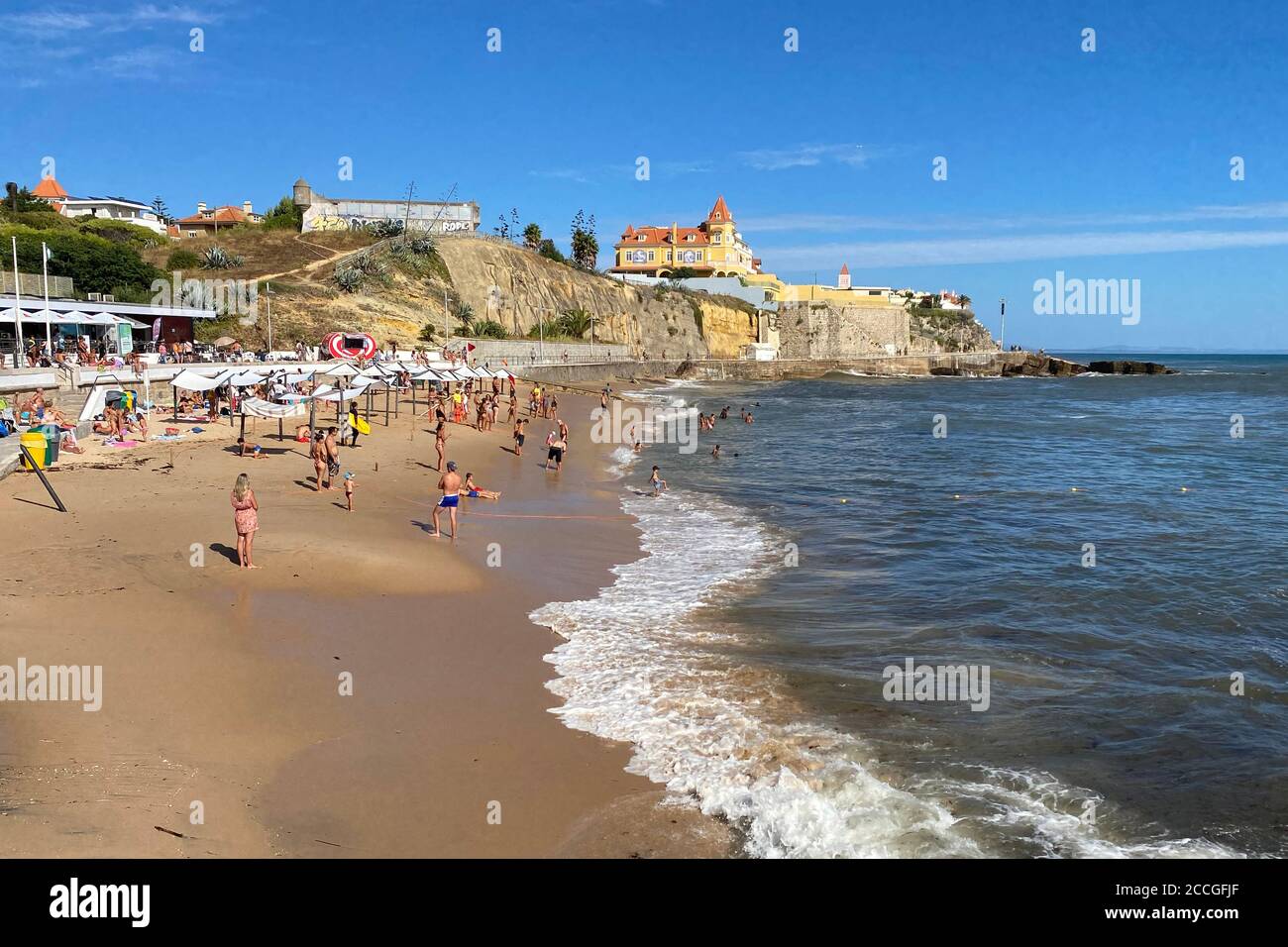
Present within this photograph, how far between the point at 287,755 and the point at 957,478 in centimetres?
2163

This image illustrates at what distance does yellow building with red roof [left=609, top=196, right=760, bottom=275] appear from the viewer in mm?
108625

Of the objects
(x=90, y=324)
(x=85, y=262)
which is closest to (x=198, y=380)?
(x=90, y=324)

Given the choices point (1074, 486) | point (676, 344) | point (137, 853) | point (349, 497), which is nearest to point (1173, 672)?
point (137, 853)

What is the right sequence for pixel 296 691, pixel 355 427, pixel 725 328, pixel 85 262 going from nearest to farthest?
pixel 296 691, pixel 355 427, pixel 85 262, pixel 725 328

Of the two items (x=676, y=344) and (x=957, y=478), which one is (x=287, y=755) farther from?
(x=676, y=344)

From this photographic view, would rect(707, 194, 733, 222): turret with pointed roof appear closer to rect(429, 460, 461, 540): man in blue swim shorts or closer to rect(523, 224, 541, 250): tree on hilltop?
rect(523, 224, 541, 250): tree on hilltop

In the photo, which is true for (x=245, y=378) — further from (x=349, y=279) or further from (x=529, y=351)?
(x=349, y=279)

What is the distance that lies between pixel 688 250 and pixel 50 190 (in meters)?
68.1

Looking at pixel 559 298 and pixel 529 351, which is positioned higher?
pixel 559 298

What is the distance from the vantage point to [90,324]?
3269cm

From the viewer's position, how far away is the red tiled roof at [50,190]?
83.4m

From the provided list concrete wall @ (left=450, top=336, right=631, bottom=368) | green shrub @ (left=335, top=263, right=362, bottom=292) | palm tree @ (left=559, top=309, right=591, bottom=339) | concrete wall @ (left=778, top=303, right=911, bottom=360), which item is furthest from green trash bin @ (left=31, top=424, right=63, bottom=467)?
concrete wall @ (left=778, top=303, right=911, bottom=360)

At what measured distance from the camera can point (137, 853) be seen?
17.4ft
